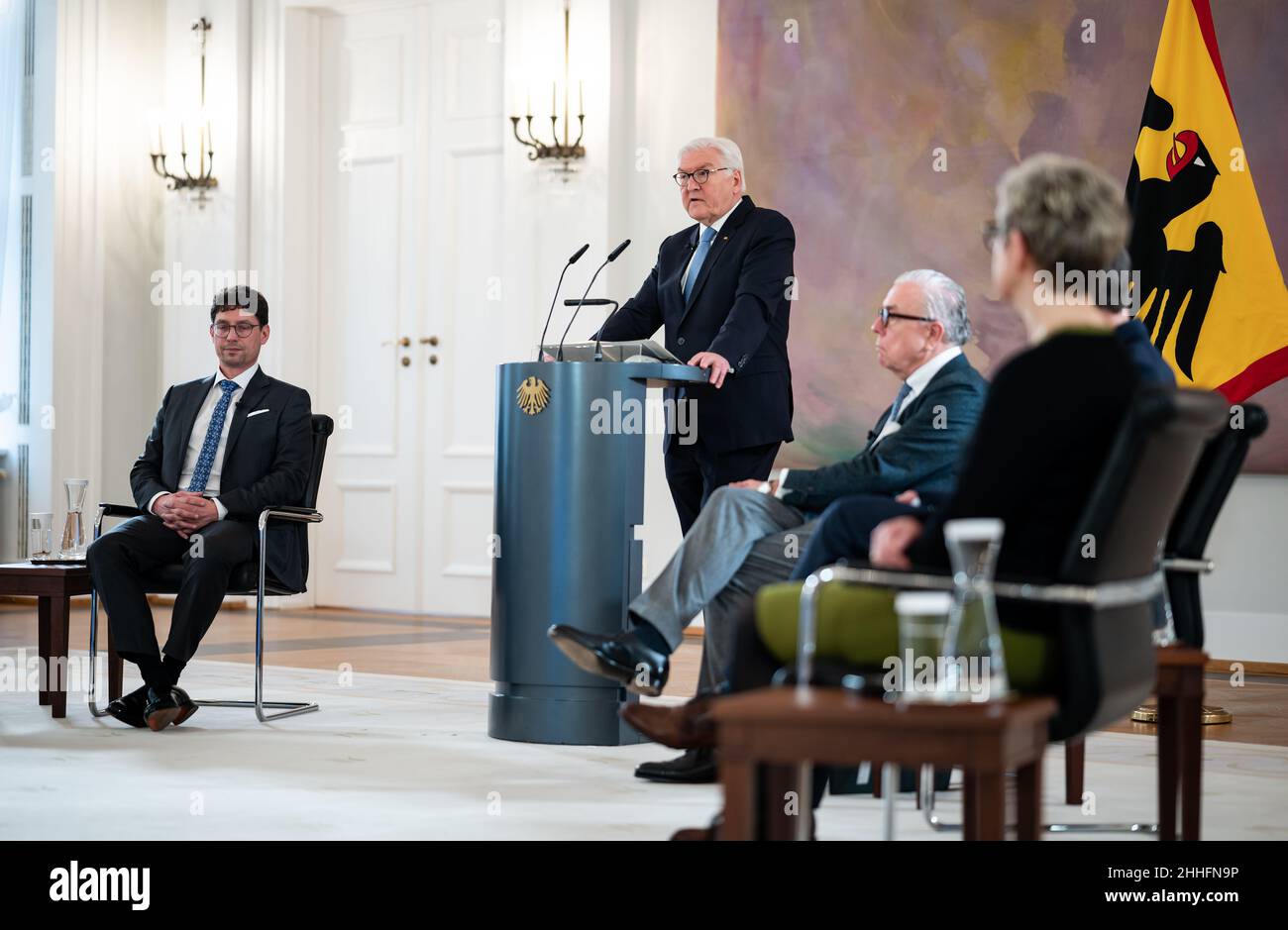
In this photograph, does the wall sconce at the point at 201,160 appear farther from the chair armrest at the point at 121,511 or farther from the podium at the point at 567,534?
the podium at the point at 567,534

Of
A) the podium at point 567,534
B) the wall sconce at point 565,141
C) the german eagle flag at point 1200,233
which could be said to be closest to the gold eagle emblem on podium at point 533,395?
the podium at point 567,534

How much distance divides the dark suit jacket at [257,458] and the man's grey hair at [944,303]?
184cm

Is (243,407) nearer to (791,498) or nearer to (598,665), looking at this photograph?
(598,665)

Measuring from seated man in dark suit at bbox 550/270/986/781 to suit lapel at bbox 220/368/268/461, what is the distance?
4.88 feet

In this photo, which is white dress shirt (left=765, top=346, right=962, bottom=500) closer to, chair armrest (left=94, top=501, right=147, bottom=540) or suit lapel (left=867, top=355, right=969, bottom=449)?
suit lapel (left=867, top=355, right=969, bottom=449)

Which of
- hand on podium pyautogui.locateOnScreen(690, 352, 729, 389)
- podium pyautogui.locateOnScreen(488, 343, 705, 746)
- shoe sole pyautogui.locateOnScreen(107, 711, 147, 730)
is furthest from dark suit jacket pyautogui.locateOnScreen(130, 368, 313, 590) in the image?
hand on podium pyautogui.locateOnScreen(690, 352, 729, 389)

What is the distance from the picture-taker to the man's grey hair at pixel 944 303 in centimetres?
296

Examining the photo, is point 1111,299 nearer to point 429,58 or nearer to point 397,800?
point 397,800

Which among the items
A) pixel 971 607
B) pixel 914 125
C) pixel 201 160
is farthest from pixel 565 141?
pixel 971 607

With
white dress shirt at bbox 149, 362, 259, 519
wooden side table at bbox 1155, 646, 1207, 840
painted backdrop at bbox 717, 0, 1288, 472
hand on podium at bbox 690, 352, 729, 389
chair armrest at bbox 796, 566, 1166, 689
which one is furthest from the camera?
painted backdrop at bbox 717, 0, 1288, 472

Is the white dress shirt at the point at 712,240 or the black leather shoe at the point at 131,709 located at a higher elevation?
the white dress shirt at the point at 712,240

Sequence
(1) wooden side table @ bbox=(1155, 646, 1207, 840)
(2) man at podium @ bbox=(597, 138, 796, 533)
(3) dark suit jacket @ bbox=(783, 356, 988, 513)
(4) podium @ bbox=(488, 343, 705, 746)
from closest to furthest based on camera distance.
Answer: (1) wooden side table @ bbox=(1155, 646, 1207, 840)
(3) dark suit jacket @ bbox=(783, 356, 988, 513)
(4) podium @ bbox=(488, 343, 705, 746)
(2) man at podium @ bbox=(597, 138, 796, 533)

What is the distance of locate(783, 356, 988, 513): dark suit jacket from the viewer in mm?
2891

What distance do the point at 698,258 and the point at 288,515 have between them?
127cm
